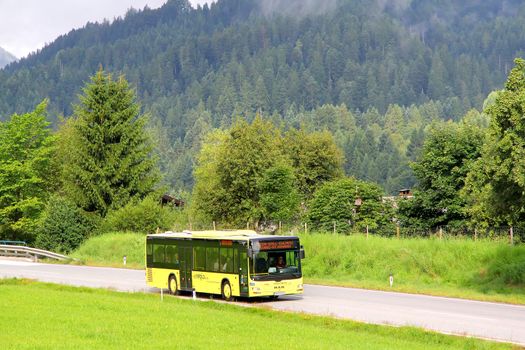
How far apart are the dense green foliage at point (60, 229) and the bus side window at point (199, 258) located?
94.7 feet

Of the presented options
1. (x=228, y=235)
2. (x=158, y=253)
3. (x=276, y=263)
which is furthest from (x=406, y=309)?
(x=158, y=253)

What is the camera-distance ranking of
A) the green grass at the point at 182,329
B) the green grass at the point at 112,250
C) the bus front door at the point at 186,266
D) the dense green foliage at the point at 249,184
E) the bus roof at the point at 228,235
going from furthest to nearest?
the dense green foliage at the point at 249,184
the green grass at the point at 112,250
the bus front door at the point at 186,266
the bus roof at the point at 228,235
the green grass at the point at 182,329

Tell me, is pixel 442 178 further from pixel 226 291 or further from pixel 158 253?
pixel 226 291

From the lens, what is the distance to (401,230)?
5069 centimetres

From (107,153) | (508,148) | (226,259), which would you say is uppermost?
(107,153)

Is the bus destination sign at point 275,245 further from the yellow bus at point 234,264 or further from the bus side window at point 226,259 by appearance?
the bus side window at point 226,259

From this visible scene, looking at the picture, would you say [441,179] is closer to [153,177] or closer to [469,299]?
[153,177]

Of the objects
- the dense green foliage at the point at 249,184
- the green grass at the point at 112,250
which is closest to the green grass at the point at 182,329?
the green grass at the point at 112,250

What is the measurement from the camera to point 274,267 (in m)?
29.6

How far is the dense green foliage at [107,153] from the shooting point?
6375cm

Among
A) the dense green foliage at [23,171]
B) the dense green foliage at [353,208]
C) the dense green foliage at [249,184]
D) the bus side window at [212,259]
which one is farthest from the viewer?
the dense green foliage at [249,184]

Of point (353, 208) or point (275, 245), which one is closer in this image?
point (275, 245)

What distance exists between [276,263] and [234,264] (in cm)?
157

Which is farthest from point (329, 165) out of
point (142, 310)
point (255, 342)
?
point (255, 342)
